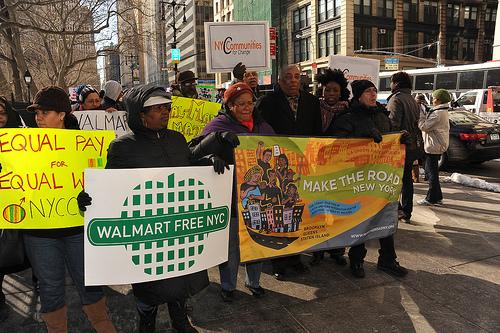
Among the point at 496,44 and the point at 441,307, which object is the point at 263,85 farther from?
the point at 441,307

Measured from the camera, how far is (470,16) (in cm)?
4975

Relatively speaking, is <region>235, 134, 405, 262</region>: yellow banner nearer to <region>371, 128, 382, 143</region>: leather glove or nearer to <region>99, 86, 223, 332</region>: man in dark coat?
<region>371, 128, 382, 143</region>: leather glove

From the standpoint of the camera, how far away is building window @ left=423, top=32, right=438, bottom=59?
46.4 meters

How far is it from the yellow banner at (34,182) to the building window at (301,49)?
4739 centimetres

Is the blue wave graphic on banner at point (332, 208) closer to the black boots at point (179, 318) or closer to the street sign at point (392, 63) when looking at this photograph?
the black boots at point (179, 318)

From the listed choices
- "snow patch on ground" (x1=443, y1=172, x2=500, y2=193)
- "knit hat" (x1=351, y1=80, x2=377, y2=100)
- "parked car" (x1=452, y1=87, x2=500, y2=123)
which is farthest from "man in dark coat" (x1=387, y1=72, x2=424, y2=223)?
"parked car" (x1=452, y1=87, x2=500, y2=123)

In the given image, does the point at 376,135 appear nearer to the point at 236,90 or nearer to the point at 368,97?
the point at 368,97

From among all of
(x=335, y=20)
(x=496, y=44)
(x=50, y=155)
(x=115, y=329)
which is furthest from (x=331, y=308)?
(x=335, y=20)

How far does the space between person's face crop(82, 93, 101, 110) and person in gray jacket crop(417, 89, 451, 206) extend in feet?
16.2

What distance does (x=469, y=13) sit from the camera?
49688 mm

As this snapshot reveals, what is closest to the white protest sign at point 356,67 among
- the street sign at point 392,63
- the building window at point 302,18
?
the street sign at point 392,63

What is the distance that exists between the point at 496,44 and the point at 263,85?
22.6m

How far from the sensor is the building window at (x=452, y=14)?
157 ft

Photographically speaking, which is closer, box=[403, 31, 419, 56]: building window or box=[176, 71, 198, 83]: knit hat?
box=[176, 71, 198, 83]: knit hat
